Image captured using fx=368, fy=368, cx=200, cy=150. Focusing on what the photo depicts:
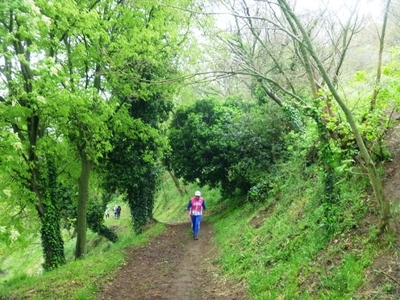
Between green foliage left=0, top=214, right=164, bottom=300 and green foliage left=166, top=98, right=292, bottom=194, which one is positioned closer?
green foliage left=0, top=214, right=164, bottom=300

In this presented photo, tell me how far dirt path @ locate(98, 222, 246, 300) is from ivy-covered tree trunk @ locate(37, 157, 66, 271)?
288cm

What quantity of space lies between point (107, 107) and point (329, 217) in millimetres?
7877

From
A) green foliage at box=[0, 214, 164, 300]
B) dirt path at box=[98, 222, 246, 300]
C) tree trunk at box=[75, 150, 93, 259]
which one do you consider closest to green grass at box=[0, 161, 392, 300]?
green foliage at box=[0, 214, 164, 300]

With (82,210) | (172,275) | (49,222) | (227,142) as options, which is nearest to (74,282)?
(172,275)

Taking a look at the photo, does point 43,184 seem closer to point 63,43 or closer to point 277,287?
point 63,43

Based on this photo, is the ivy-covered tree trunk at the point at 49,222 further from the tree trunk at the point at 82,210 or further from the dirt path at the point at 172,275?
the dirt path at the point at 172,275

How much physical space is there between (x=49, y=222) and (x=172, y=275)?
592 cm

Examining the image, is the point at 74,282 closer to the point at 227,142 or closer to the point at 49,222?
the point at 49,222

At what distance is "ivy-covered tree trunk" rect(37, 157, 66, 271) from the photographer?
519 inches

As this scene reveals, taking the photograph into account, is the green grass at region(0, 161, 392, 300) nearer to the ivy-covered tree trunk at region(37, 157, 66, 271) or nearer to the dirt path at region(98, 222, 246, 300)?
the dirt path at region(98, 222, 246, 300)

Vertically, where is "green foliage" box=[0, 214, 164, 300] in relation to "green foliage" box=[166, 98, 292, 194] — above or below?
below

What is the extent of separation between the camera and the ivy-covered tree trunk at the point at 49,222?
43.2ft

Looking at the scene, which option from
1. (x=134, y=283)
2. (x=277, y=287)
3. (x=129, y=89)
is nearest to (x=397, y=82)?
(x=277, y=287)

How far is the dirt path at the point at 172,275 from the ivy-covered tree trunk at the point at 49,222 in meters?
2.88
